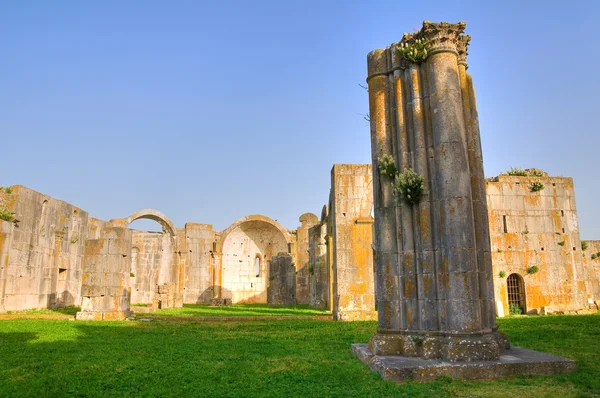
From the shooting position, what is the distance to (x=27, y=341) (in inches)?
409

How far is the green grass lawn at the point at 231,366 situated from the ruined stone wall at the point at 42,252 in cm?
1133

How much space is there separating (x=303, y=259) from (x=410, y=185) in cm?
2858

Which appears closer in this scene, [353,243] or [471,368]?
[471,368]

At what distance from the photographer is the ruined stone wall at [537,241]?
2141 cm

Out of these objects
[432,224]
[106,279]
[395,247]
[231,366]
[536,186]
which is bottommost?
[231,366]

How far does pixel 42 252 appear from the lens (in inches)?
959

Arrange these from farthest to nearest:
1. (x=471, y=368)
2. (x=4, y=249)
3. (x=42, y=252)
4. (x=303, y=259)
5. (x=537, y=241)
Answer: (x=303, y=259) → (x=42, y=252) → (x=537, y=241) → (x=4, y=249) → (x=471, y=368)

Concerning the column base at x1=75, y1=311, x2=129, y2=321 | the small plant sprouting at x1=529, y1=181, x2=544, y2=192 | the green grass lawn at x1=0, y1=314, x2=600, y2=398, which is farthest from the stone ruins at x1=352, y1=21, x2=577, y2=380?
the small plant sprouting at x1=529, y1=181, x2=544, y2=192

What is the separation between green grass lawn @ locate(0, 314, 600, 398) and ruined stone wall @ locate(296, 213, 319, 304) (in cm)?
2173

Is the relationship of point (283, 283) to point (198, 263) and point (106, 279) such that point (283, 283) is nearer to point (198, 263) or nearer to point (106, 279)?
point (198, 263)

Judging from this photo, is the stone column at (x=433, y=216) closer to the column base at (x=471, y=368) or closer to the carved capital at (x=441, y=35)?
the carved capital at (x=441, y=35)

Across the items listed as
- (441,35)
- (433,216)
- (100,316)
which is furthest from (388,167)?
(100,316)

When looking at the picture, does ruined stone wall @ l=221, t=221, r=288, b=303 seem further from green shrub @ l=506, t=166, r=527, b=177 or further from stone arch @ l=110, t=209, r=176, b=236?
green shrub @ l=506, t=166, r=527, b=177

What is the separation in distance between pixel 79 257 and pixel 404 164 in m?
26.1
